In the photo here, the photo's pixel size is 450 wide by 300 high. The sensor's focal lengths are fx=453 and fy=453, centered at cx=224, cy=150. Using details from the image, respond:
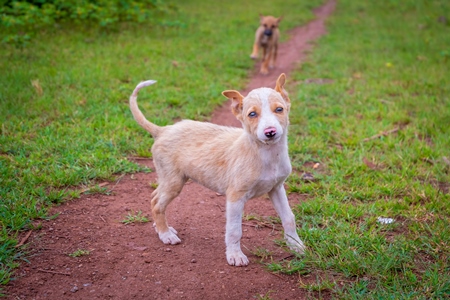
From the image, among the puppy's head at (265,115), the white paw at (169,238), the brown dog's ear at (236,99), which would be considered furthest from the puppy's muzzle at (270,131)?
the white paw at (169,238)

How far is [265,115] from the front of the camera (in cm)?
356

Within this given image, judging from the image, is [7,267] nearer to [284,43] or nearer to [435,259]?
[435,259]

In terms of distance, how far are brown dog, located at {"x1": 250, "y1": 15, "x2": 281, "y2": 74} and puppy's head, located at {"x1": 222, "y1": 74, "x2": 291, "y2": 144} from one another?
6.84 m

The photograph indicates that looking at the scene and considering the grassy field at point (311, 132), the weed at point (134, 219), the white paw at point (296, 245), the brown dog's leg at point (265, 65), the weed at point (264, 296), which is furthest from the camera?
the brown dog's leg at point (265, 65)

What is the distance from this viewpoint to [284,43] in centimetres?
1376

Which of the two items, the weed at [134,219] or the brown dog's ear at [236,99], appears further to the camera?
the weed at [134,219]

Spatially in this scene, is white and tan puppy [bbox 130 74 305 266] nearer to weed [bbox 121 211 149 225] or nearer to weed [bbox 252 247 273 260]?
weed [bbox 252 247 273 260]

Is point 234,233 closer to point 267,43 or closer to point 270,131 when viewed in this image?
point 270,131

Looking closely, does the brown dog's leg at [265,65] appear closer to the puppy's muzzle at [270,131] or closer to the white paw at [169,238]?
the white paw at [169,238]

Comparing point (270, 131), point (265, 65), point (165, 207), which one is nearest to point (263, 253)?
point (165, 207)

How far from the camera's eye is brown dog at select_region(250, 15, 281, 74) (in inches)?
416

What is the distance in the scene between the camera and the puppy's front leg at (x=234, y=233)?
3.81 meters

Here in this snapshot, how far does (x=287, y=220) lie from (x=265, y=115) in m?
1.06

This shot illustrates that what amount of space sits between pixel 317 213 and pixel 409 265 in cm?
→ 117
